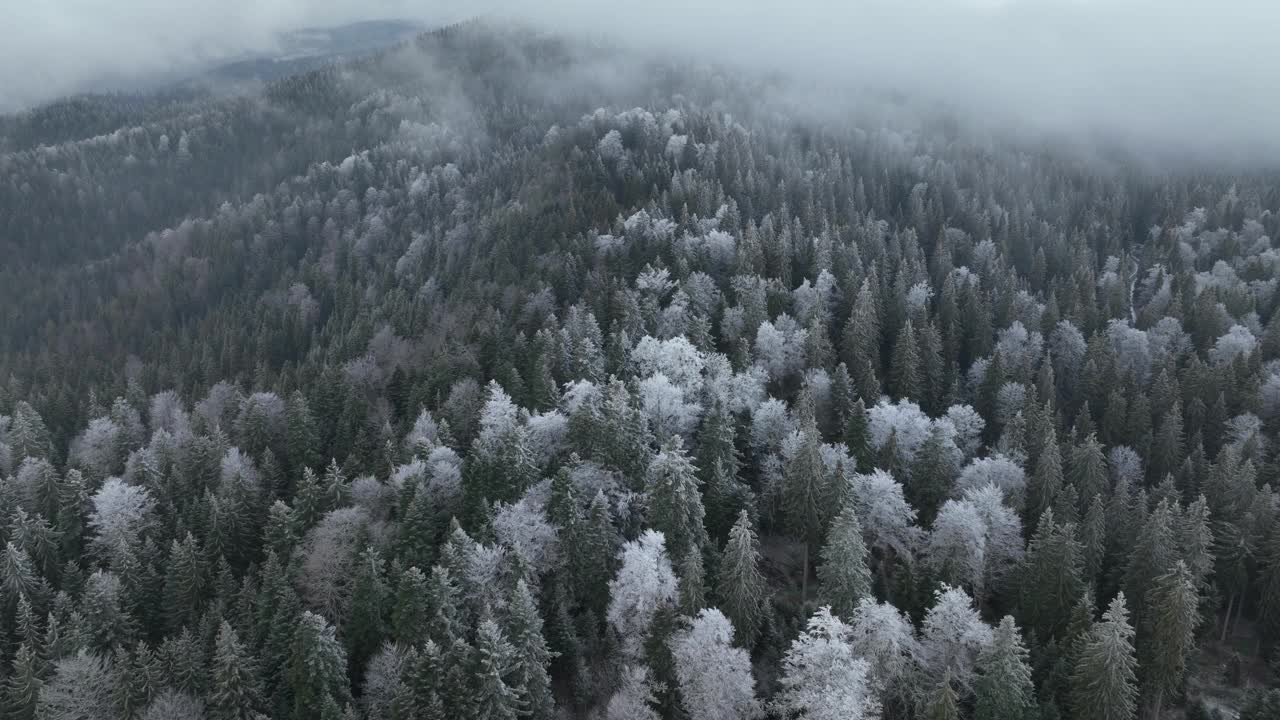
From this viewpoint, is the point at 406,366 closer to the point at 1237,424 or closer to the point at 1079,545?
the point at 1079,545

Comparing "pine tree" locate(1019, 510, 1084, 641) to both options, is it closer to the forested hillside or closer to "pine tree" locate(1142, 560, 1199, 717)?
the forested hillside

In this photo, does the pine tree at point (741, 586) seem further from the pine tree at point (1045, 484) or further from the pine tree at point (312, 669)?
the pine tree at point (1045, 484)

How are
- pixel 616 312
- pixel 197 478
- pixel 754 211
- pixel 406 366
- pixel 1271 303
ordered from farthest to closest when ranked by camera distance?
1. pixel 754 211
2. pixel 1271 303
3. pixel 406 366
4. pixel 616 312
5. pixel 197 478

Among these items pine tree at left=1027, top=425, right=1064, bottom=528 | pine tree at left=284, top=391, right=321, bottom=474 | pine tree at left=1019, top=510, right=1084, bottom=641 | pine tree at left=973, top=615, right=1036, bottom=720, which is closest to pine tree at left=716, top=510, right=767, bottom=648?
pine tree at left=973, top=615, right=1036, bottom=720

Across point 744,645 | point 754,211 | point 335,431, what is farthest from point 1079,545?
point 754,211

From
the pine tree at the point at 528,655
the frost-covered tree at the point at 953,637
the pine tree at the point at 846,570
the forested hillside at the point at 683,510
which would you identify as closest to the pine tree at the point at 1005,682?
the forested hillside at the point at 683,510

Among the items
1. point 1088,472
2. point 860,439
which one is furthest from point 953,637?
point 1088,472
